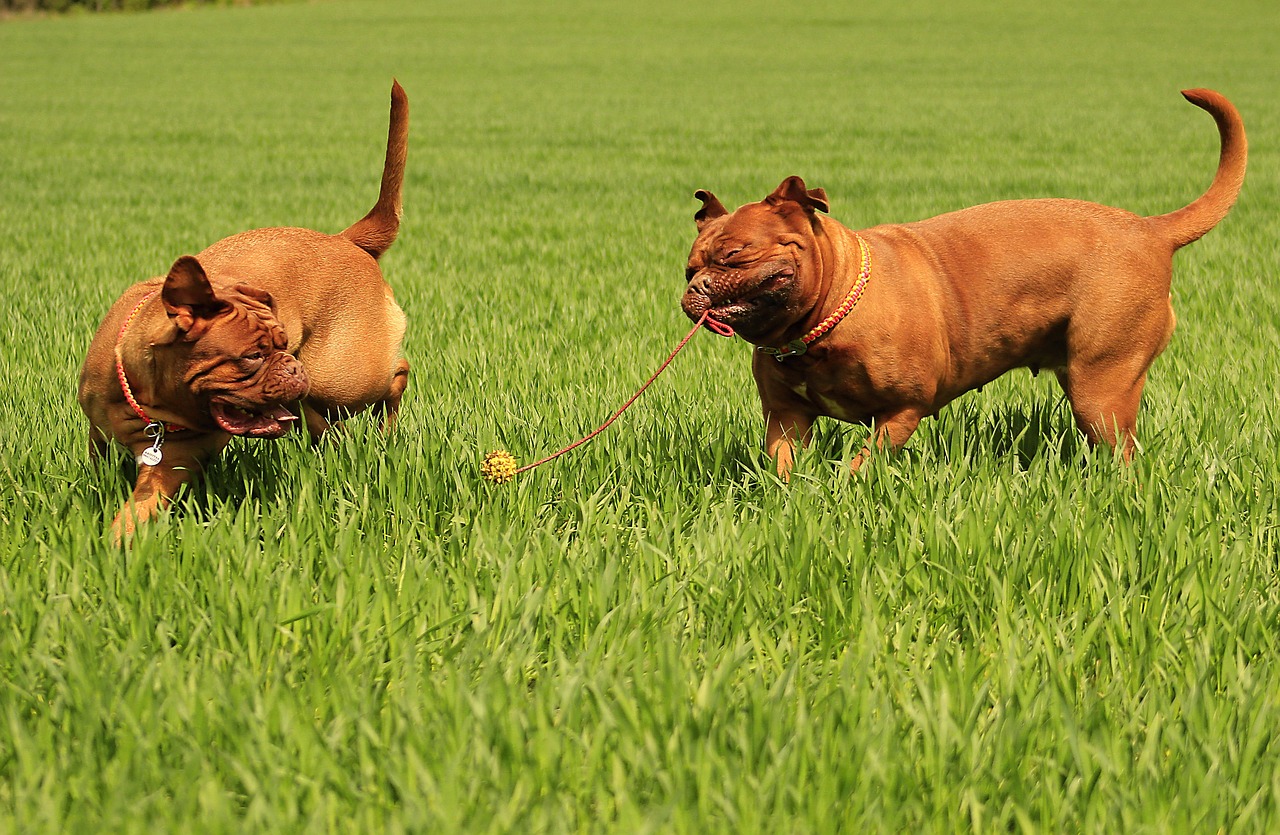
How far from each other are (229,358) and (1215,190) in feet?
11.5

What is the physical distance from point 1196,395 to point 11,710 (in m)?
4.54

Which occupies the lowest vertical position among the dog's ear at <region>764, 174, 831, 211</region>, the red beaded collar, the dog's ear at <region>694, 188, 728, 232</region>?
the red beaded collar

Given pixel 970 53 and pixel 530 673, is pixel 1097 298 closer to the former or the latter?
pixel 530 673

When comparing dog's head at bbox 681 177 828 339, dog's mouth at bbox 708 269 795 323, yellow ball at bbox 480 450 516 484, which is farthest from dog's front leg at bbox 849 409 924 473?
yellow ball at bbox 480 450 516 484

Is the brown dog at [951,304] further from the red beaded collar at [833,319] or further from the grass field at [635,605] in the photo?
the grass field at [635,605]

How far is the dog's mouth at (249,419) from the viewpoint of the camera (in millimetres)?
3605

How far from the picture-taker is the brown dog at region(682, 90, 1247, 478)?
12.3ft

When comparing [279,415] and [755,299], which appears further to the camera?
[279,415]

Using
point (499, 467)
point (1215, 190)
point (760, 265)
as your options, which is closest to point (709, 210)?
point (760, 265)

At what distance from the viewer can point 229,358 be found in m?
3.50

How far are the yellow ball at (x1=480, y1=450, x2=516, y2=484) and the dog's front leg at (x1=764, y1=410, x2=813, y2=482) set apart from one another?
92cm

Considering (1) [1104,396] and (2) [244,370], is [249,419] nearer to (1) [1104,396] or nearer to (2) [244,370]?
(2) [244,370]

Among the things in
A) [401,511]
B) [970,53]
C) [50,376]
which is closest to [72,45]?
[970,53]

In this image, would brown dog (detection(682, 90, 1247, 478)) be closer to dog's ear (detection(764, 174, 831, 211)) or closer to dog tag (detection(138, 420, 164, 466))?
dog's ear (detection(764, 174, 831, 211))
